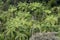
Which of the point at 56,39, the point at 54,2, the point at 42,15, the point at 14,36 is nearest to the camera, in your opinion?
the point at 56,39

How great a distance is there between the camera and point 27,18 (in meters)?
7.07

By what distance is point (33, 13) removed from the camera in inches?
294

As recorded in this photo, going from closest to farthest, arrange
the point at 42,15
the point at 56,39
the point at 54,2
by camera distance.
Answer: the point at 56,39 → the point at 42,15 → the point at 54,2

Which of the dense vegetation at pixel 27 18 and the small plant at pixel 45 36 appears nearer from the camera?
the small plant at pixel 45 36

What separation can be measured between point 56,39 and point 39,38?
1.51ft

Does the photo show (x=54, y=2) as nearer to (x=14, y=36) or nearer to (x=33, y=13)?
(x=33, y=13)

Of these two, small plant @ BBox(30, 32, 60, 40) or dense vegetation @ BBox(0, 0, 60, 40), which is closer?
small plant @ BBox(30, 32, 60, 40)

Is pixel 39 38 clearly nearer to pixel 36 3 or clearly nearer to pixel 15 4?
pixel 36 3

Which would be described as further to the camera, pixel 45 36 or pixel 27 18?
pixel 27 18

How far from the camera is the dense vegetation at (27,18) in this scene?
6418 millimetres

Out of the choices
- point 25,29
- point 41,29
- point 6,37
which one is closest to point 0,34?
point 6,37

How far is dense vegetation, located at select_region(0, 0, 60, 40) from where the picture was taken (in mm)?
6418

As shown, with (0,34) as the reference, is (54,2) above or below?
above

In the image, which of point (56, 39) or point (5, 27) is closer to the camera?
point (56, 39)
